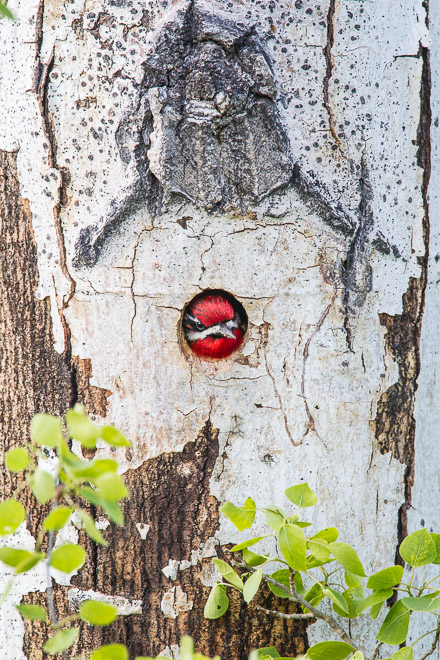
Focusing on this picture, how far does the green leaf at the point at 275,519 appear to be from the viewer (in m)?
1.29

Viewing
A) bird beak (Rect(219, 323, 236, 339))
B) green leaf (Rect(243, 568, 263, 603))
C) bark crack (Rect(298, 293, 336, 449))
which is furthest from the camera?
bird beak (Rect(219, 323, 236, 339))

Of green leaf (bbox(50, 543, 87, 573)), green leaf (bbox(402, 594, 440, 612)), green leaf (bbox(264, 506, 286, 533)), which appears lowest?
green leaf (bbox(402, 594, 440, 612))

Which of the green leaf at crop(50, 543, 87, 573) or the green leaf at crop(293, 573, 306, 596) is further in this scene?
the green leaf at crop(293, 573, 306, 596)

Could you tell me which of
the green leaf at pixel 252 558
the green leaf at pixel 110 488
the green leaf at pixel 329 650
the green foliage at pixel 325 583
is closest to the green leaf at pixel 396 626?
the green foliage at pixel 325 583

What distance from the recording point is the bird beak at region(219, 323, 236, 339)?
2227mm

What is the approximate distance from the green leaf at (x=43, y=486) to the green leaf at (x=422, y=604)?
0.80 meters

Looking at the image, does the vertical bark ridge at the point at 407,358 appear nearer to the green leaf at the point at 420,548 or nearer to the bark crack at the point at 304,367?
the bark crack at the point at 304,367

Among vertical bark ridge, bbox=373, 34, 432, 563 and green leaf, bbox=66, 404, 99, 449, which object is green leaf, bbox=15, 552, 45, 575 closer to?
green leaf, bbox=66, 404, 99, 449

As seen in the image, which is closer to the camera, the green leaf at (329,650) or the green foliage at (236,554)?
the green foliage at (236,554)

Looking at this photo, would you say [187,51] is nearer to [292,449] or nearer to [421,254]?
[421,254]

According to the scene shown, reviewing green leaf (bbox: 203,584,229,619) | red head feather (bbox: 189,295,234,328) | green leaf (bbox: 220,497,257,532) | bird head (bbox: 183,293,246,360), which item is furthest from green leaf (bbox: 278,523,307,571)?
red head feather (bbox: 189,295,234,328)

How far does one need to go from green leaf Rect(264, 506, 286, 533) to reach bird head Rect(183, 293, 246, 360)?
2.07 feet

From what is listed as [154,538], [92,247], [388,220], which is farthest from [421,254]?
[154,538]

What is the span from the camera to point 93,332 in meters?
1.65
